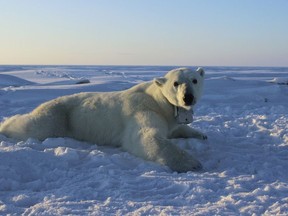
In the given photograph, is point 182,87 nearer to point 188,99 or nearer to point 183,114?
point 188,99

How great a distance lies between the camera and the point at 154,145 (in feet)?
11.2

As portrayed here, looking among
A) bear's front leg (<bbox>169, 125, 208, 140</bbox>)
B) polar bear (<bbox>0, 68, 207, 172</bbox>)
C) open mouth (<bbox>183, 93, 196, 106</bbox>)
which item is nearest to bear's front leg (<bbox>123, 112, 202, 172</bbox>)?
polar bear (<bbox>0, 68, 207, 172</bbox>)

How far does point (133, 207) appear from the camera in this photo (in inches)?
86.0

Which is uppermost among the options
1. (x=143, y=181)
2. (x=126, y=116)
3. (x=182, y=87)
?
(x=182, y=87)

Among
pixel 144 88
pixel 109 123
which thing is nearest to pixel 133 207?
pixel 109 123

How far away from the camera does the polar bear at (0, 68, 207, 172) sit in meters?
3.76

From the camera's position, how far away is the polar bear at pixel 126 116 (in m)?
3.76

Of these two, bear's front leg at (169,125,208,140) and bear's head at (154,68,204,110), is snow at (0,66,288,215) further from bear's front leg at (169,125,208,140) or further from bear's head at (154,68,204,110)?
bear's head at (154,68,204,110)

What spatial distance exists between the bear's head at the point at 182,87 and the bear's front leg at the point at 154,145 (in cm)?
26

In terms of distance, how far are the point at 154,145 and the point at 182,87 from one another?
2.20 feet

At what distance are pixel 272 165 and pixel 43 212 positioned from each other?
1.90 m

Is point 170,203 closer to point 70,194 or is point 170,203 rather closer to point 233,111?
point 70,194

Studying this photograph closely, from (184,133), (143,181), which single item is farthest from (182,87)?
(143,181)

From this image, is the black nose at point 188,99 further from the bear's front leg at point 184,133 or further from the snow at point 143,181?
the bear's front leg at point 184,133
